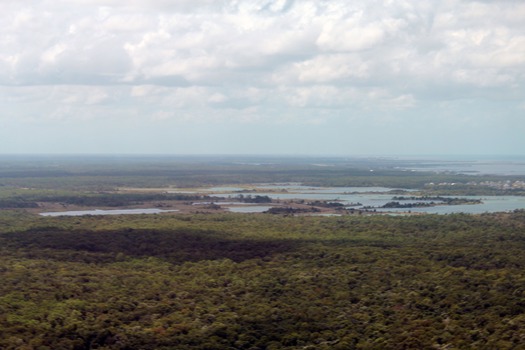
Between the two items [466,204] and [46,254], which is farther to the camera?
[466,204]

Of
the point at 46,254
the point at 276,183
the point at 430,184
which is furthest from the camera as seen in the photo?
the point at 276,183

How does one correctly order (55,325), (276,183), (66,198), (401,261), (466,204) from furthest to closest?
(276,183) < (66,198) < (466,204) < (401,261) < (55,325)

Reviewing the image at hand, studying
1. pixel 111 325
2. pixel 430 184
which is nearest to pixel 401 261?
pixel 111 325

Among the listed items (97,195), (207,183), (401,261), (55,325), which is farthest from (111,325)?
(207,183)

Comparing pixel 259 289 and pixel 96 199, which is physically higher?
pixel 96 199

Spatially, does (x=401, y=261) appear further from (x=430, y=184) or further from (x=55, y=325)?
(x=430, y=184)

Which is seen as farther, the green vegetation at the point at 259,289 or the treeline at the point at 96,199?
the treeline at the point at 96,199

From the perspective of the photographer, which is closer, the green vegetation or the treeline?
the green vegetation

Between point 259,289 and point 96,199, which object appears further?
point 96,199
